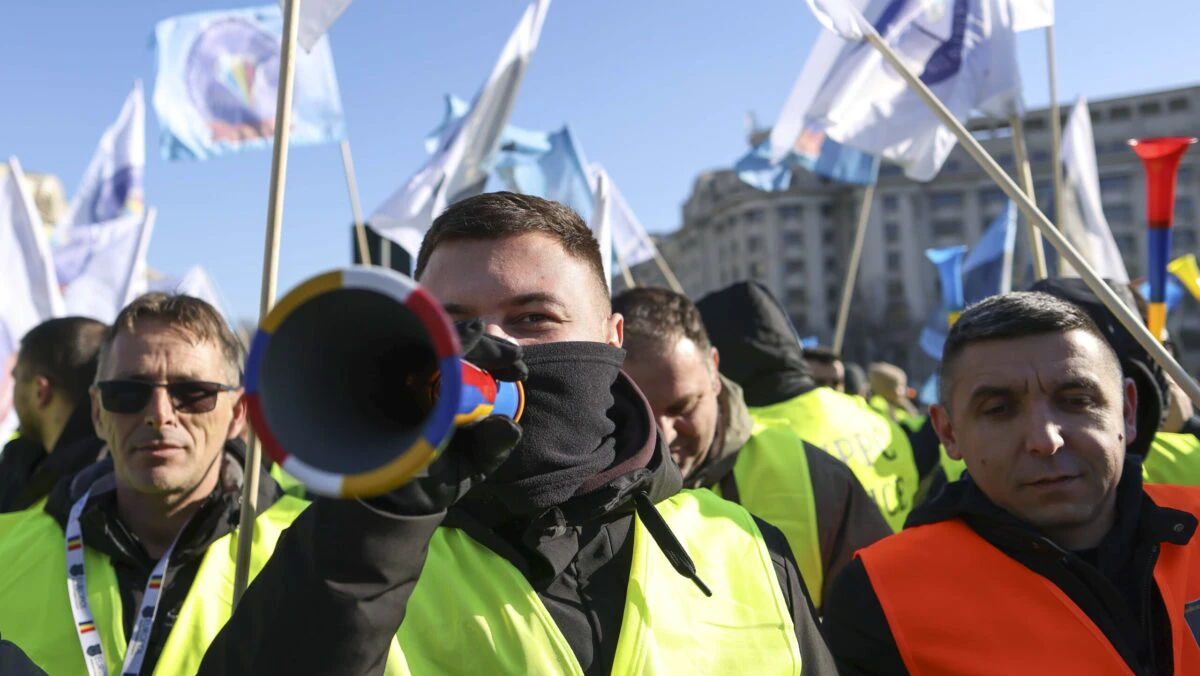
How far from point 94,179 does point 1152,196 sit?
8.08 metres

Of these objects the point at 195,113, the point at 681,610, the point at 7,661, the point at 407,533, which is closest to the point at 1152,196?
the point at 681,610

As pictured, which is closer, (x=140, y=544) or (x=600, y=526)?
(x=600, y=526)

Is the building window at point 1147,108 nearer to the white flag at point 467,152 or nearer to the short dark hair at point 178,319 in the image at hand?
the white flag at point 467,152

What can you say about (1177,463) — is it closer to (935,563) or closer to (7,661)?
(935,563)

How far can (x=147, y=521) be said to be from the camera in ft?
8.87

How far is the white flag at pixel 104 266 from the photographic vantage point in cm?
753

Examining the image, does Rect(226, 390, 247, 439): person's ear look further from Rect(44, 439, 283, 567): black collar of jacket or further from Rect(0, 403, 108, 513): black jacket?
Rect(0, 403, 108, 513): black jacket

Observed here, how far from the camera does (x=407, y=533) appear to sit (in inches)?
51.8

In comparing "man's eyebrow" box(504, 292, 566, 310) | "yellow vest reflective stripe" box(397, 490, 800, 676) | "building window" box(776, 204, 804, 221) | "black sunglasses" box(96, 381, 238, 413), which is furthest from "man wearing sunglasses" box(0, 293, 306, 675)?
"building window" box(776, 204, 804, 221)

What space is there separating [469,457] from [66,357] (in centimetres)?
352

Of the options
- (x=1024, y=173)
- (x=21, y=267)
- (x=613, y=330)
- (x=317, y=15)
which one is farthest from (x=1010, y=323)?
(x=21, y=267)

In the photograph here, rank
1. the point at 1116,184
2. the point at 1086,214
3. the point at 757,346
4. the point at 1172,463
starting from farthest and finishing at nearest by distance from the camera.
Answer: the point at 1116,184, the point at 1086,214, the point at 757,346, the point at 1172,463

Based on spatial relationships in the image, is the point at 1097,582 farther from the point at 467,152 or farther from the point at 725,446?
the point at 467,152

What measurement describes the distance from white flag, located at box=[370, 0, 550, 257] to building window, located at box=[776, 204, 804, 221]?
69.3 m
